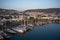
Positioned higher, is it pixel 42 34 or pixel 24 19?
pixel 24 19

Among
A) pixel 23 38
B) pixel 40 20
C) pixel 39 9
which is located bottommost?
pixel 23 38

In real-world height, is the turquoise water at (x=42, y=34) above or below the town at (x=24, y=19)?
below

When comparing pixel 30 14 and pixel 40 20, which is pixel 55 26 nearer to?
pixel 40 20

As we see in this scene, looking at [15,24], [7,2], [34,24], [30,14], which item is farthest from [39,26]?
[7,2]

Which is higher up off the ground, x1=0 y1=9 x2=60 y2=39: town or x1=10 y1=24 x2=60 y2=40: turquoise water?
x1=0 y1=9 x2=60 y2=39: town

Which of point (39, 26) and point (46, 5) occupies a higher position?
point (46, 5)

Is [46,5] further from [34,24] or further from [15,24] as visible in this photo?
→ [15,24]
